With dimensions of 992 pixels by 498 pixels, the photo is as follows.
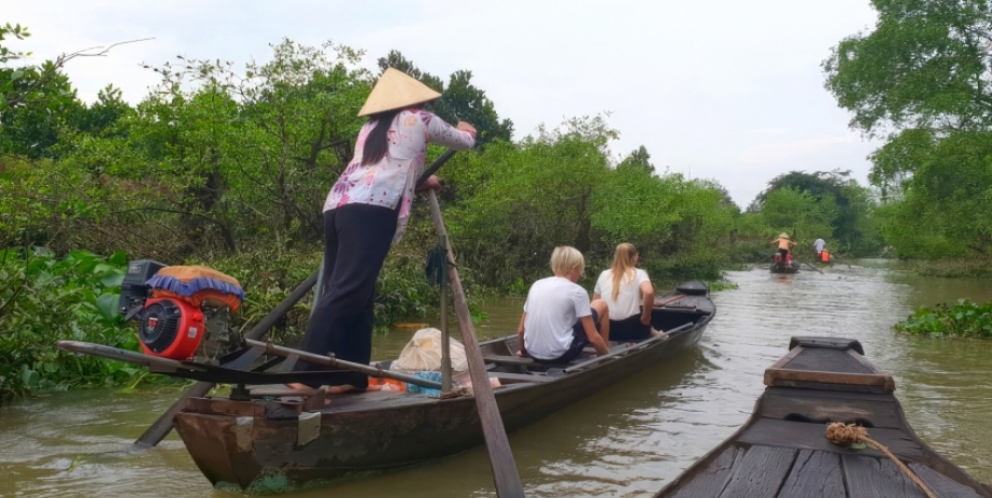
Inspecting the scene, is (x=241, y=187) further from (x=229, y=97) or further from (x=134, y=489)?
(x=134, y=489)

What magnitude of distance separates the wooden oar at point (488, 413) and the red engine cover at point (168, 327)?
157 centimetres

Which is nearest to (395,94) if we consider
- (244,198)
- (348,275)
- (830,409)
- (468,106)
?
(348,275)

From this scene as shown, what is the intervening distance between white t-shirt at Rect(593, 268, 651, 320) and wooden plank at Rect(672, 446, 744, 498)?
4.81 meters

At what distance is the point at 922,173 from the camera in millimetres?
15188

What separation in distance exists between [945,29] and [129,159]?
13.5 meters

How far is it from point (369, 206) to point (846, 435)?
2645mm

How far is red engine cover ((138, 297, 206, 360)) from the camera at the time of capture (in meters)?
3.48

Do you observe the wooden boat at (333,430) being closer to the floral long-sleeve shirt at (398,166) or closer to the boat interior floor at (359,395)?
the boat interior floor at (359,395)

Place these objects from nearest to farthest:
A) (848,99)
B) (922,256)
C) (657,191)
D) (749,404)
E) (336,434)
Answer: (336,434) → (749,404) → (848,99) → (657,191) → (922,256)

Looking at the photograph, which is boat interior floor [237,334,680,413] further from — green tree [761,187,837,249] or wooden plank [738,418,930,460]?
green tree [761,187,837,249]

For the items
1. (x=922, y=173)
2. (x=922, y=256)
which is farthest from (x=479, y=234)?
(x=922, y=256)

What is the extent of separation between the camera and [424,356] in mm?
6348

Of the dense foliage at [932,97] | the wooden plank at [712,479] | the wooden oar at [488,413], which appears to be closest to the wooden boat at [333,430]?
the wooden oar at [488,413]

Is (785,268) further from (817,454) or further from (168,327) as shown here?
(168,327)
